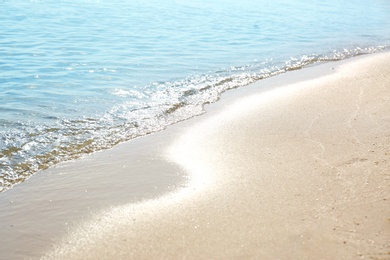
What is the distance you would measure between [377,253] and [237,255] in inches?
47.4

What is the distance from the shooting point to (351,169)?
5.77 m

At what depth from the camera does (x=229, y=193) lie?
5.37 metres

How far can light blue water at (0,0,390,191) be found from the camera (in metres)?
7.66

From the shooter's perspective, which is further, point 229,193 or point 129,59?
point 129,59

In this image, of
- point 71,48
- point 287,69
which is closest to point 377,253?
point 287,69

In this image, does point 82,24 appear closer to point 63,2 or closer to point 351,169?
point 63,2

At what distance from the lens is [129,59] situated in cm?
1276

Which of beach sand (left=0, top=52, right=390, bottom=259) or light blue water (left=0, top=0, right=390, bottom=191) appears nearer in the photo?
beach sand (left=0, top=52, right=390, bottom=259)

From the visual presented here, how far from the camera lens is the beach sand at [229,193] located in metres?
4.39

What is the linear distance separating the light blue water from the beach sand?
31.0 inches

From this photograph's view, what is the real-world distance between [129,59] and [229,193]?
8.13m

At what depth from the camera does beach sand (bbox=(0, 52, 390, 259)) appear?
4387 millimetres

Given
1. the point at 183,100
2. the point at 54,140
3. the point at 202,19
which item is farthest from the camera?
the point at 202,19

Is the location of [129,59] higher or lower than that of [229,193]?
higher
